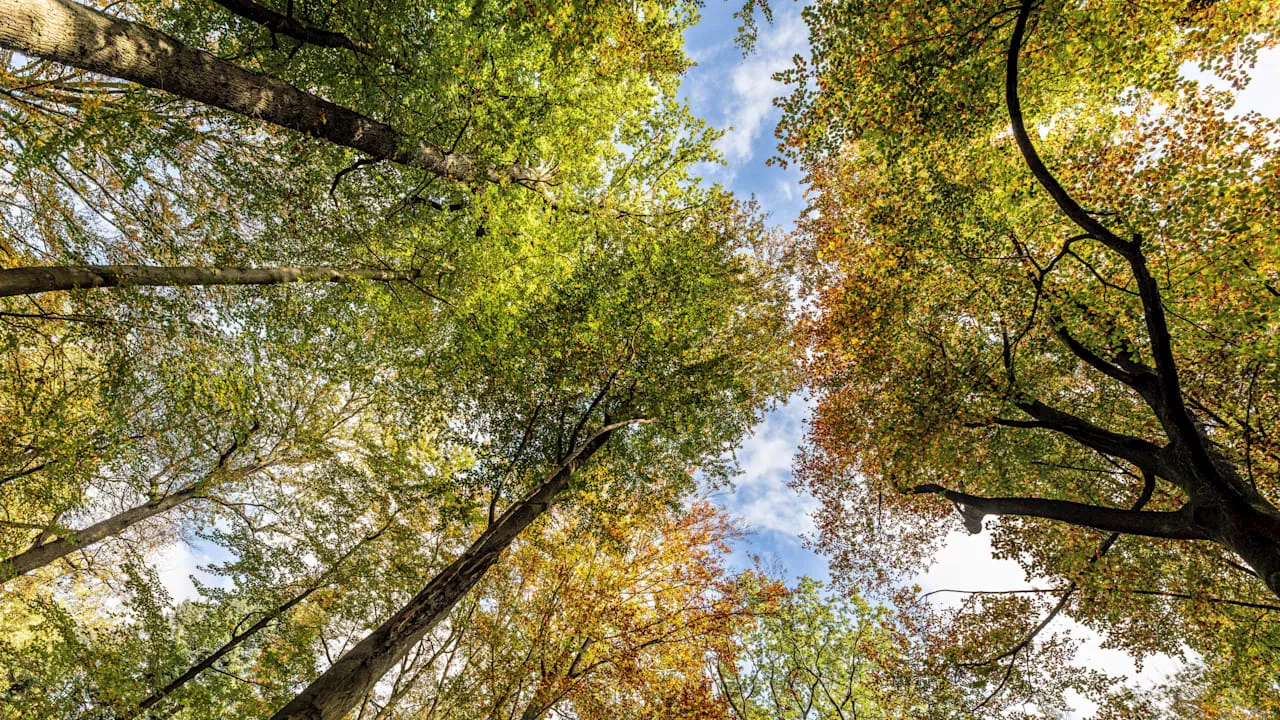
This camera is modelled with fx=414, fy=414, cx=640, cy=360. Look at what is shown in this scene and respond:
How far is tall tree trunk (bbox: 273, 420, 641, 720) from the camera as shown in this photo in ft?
15.0

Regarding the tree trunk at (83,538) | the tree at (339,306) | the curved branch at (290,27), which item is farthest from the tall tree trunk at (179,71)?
the tree trunk at (83,538)

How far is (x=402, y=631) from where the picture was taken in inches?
214

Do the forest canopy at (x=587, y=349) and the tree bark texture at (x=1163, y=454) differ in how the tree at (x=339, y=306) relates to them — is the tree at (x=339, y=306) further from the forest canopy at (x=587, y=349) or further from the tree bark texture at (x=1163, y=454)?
the tree bark texture at (x=1163, y=454)

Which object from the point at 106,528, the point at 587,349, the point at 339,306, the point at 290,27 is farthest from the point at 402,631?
the point at 106,528

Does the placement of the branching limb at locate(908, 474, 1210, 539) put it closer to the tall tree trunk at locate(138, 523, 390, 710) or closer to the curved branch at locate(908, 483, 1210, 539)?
the curved branch at locate(908, 483, 1210, 539)

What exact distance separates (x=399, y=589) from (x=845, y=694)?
1157 centimetres

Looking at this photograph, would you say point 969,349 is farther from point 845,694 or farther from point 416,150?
point 416,150

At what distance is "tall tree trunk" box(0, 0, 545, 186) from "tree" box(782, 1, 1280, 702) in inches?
294

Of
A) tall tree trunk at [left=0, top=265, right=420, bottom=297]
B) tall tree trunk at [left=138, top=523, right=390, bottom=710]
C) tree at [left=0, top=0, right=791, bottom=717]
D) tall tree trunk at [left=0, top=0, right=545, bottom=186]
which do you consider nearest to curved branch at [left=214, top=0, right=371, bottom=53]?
tree at [left=0, top=0, right=791, bottom=717]

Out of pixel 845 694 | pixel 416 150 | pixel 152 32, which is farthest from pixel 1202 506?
pixel 152 32

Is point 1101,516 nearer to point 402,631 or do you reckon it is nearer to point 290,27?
point 402,631

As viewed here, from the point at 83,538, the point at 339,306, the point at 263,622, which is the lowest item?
the point at 263,622

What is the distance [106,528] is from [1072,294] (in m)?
20.3

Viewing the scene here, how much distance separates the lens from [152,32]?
5.28m
